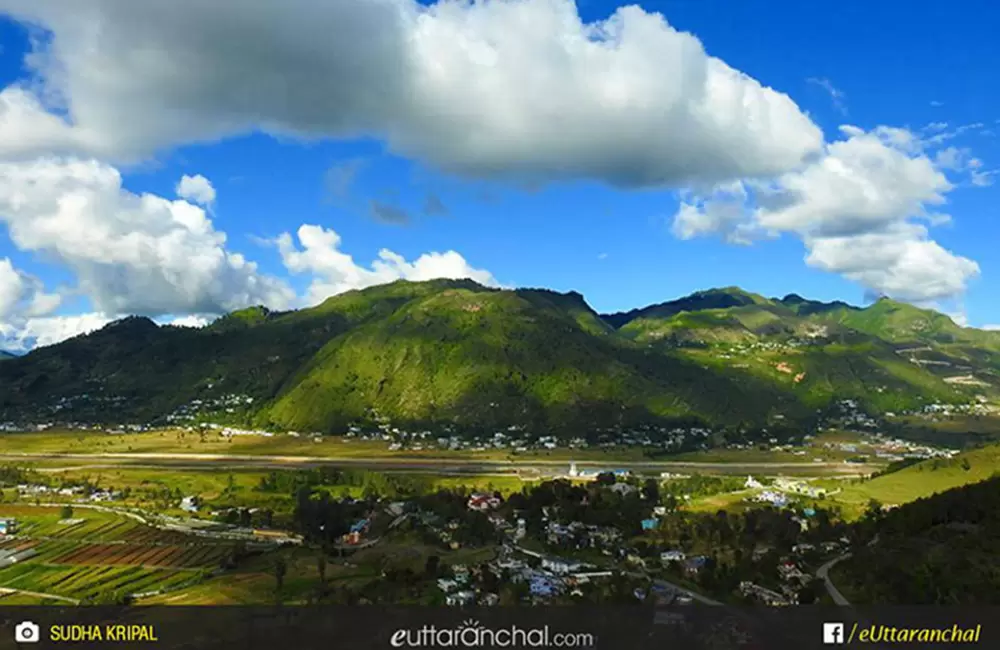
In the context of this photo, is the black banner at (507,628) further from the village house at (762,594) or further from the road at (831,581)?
the road at (831,581)

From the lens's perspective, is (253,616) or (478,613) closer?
(478,613)

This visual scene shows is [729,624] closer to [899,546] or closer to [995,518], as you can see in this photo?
[899,546]

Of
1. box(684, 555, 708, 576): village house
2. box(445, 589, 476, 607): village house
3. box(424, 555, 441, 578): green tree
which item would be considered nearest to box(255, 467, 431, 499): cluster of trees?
box(424, 555, 441, 578): green tree

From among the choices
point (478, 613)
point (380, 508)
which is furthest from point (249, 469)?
point (478, 613)

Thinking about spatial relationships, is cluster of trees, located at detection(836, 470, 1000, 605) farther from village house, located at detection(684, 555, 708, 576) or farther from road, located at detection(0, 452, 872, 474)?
road, located at detection(0, 452, 872, 474)

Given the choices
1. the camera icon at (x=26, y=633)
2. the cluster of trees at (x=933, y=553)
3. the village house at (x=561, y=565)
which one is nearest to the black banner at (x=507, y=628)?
the camera icon at (x=26, y=633)

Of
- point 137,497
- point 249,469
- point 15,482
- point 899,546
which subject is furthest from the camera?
point 249,469

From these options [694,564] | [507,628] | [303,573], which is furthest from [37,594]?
[694,564]

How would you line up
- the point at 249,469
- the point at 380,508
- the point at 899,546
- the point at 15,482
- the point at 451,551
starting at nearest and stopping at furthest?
the point at 899,546 < the point at 451,551 < the point at 380,508 < the point at 15,482 < the point at 249,469
